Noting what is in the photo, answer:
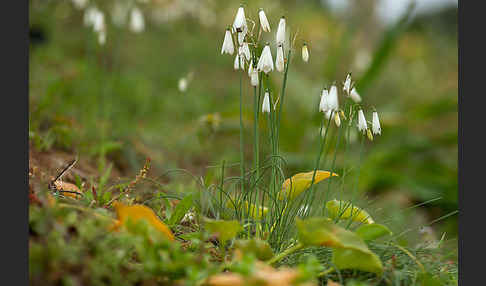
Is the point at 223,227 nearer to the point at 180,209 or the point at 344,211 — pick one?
the point at 180,209

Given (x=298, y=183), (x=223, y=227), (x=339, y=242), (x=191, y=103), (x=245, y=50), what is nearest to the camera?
(x=339, y=242)

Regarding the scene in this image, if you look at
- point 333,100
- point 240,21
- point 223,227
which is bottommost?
point 223,227

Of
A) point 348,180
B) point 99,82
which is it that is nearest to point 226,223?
point 348,180

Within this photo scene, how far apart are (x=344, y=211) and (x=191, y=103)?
355cm

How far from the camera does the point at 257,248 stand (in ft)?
5.19

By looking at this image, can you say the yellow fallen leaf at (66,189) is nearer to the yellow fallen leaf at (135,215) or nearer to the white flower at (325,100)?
the yellow fallen leaf at (135,215)

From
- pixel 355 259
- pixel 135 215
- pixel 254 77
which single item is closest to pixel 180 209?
pixel 135 215

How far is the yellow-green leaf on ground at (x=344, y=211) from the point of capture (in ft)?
6.26

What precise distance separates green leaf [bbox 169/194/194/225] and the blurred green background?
1065 millimetres

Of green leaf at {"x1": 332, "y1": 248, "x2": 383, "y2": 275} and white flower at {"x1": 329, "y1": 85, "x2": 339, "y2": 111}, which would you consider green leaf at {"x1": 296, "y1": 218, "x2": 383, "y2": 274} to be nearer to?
green leaf at {"x1": 332, "y1": 248, "x2": 383, "y2": 275}

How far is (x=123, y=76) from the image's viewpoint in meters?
5.18

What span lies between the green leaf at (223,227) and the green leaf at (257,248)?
2.0 inches

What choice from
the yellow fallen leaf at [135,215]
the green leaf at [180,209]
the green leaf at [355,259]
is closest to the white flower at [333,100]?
the green leaf at [355,259]

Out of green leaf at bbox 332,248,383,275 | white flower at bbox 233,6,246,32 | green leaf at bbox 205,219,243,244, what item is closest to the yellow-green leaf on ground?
green leaf at bbox 332,248,383,275
